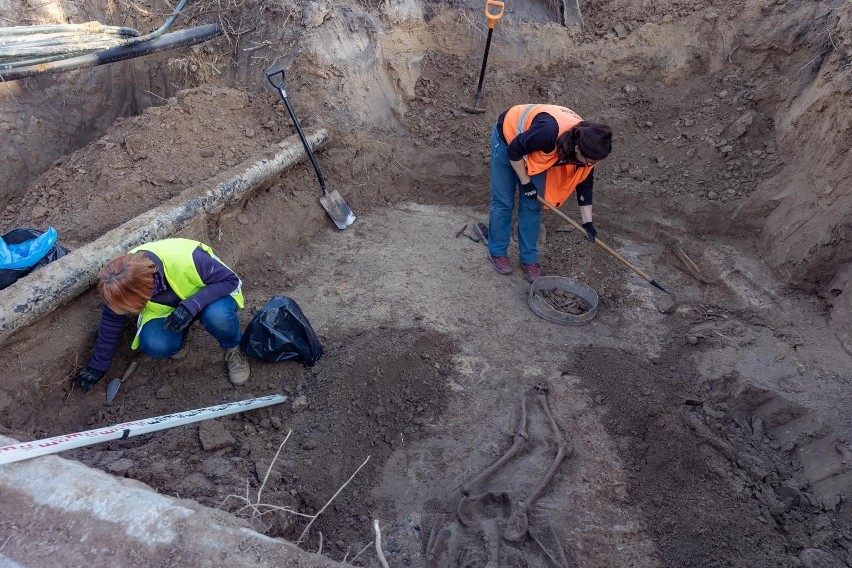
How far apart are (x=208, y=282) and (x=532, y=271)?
2.59m

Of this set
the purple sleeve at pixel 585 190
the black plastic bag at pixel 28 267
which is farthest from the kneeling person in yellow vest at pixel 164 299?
the purple sleeve at pixel 585 190

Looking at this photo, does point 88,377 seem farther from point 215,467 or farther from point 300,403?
point 300,403

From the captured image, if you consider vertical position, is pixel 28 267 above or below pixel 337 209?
above

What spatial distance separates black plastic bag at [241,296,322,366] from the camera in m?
3.55

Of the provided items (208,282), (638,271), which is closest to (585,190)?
(638,271)

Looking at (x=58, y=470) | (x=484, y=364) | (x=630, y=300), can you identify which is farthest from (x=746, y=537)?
(x=58, y=470)

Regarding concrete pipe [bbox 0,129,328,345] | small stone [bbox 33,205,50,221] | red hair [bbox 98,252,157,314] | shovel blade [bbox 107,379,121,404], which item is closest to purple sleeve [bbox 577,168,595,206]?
concrete pipe [bbox 0,129,328,345]

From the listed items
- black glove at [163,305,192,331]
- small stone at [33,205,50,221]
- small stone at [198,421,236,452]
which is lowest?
small stone at [198,421,236,452]

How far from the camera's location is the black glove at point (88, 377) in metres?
3.38

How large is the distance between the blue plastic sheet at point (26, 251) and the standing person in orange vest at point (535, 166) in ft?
10.1

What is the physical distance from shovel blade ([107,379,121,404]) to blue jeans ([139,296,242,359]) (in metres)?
0.29

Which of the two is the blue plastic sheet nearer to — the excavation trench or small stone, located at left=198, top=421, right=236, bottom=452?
the excavation trench

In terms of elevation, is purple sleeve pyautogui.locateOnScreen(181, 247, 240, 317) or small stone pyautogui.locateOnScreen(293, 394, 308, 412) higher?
purple sleeve pyautogui.locateOnScreen(181, 247, 240, 317)

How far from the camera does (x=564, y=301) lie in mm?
4430
